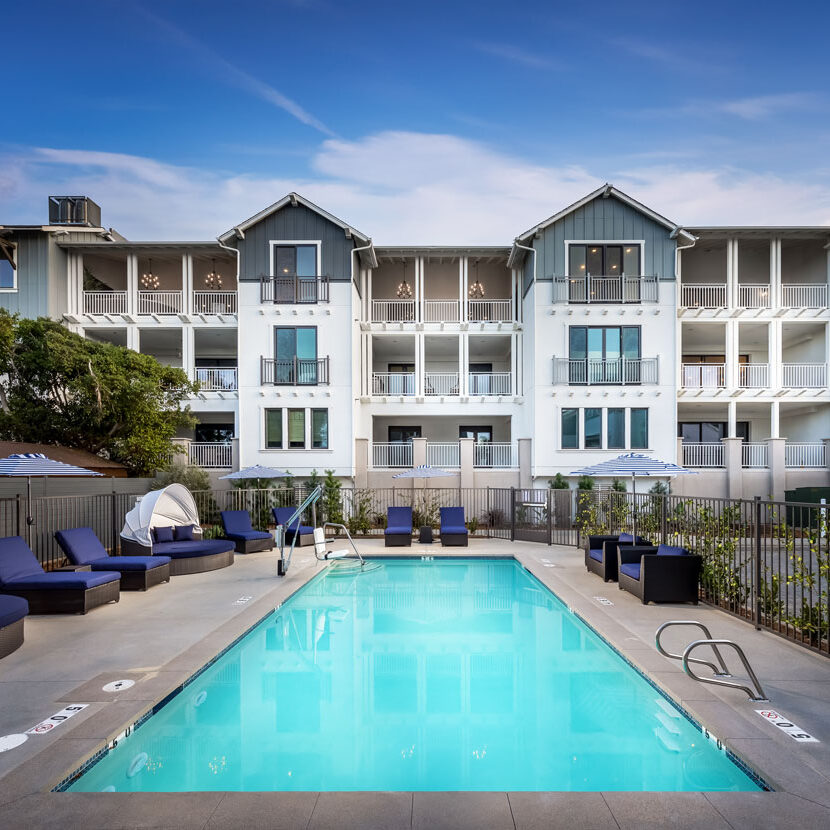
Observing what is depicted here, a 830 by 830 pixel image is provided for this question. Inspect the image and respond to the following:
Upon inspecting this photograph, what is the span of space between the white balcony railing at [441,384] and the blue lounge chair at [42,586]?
15.8 metres

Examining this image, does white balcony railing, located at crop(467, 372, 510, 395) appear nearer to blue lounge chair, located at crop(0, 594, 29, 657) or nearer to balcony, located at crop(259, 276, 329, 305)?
balcony, located at crop(259, 276, 329, 305)

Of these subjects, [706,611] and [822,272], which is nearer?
[706,611]

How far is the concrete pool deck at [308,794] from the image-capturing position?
3.13 m

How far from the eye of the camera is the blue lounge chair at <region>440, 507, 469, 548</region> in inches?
586

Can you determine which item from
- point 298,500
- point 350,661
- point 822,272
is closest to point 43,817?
point 350,661

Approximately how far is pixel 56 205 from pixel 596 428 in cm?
2498

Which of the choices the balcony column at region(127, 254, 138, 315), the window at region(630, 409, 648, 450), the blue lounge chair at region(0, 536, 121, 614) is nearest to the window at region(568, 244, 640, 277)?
the window at region(630, 409, 648, 450)

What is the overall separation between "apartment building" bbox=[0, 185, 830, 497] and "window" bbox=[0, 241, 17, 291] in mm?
51

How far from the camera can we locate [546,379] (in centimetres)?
2070

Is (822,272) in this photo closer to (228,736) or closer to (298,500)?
(298,500)

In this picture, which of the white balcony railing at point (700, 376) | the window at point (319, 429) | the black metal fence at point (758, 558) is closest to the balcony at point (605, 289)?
the white balcony railing at point (700, 376)

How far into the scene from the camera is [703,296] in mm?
22531

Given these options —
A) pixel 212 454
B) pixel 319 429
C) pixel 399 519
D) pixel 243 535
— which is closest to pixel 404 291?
pixel 319 429

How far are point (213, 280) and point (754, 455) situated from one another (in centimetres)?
2278
